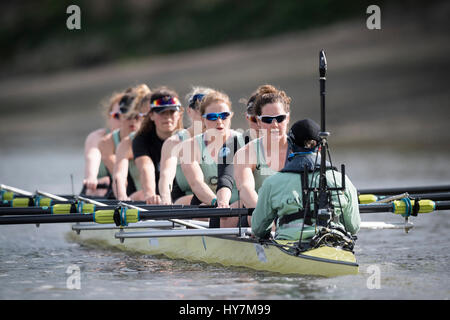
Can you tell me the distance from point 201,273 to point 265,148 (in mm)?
1304

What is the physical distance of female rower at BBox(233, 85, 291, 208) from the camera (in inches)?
330

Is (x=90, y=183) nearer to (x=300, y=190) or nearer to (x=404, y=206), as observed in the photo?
(x=404, y=206)

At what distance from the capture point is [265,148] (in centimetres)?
843

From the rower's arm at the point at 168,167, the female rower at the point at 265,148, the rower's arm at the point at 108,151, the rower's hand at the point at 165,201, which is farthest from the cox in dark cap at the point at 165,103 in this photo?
the female rower at the point at 265,148

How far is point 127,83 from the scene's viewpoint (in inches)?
1925

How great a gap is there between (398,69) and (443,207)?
29.8 m

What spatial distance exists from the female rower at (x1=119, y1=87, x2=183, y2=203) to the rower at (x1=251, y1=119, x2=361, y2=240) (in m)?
3.49

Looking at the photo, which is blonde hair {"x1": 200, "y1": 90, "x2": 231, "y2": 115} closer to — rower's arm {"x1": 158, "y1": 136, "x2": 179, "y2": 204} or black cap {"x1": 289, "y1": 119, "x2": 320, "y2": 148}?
rower's arm {"x1": 158, "y1": 136, "x2": 179, "y2": 204}

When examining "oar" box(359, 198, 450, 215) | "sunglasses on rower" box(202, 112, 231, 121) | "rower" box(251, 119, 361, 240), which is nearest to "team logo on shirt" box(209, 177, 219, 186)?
"sunglasses on rower" box(202, 112, 231, 121)

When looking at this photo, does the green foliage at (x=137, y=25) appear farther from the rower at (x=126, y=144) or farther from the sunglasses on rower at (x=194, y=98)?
the sunglasses on rower at (x=194, y=98)

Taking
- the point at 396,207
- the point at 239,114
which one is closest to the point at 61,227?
the point at 396,207

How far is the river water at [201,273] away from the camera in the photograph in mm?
7422

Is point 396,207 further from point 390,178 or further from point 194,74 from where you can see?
point 194,74

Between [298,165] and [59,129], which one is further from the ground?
[59,129]
